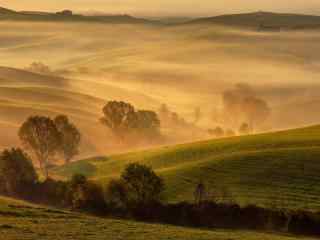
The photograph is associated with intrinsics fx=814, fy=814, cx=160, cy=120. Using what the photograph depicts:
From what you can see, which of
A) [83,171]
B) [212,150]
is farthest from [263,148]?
[83,171]

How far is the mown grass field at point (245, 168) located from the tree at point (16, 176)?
20.4 ft

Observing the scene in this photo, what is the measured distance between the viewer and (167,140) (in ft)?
426

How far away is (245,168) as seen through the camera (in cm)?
6353

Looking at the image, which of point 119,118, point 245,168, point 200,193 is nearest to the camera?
point 200,193

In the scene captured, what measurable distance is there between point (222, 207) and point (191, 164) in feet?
69.0

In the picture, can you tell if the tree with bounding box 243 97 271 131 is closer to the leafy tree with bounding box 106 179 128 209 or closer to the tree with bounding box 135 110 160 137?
the tree with bounding box 135 110 160 137

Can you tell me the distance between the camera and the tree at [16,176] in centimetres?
6134

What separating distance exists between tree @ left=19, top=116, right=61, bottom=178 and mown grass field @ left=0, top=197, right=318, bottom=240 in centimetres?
3777

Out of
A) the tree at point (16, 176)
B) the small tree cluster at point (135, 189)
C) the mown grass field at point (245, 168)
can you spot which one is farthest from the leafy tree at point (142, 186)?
the tree at point (16, 176)

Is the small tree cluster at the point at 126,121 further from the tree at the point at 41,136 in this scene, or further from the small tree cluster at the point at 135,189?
the small tree cluster at the point at 135,189

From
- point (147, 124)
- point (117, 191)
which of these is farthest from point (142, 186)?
point (147, 124)

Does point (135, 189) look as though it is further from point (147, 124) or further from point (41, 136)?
point (147, 124)

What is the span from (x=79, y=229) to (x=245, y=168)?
86.3 ft

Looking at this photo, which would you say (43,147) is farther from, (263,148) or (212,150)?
(263,148)
